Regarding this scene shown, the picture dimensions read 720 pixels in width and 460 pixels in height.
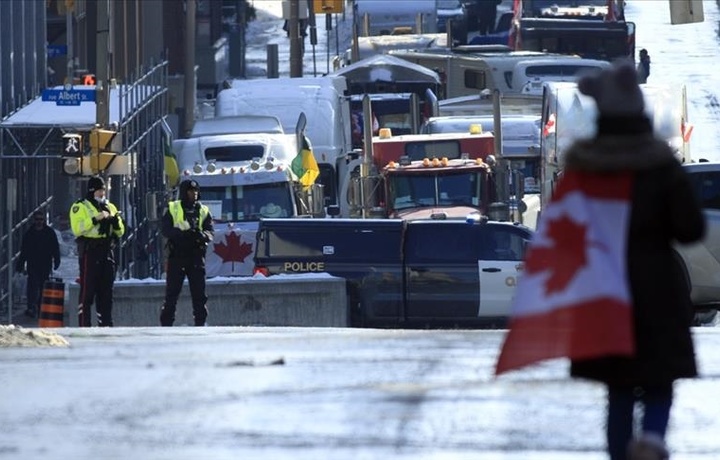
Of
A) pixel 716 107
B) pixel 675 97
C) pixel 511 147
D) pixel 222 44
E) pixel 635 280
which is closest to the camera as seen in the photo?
pixel 635 280

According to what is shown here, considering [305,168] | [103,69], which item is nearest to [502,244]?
[305,168]

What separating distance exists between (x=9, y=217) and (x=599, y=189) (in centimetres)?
2079

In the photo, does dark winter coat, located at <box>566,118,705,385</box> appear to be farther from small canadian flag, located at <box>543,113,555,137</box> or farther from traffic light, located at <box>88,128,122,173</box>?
small canadian flag, located at <box>543,113,555,137</box>

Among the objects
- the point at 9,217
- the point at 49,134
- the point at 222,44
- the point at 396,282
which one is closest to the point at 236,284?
the point at 396,282

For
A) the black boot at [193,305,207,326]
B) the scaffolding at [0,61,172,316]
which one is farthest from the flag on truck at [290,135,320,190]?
the black boot at [193,305,207,326]

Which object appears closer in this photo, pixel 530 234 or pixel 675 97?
pixel 530 234

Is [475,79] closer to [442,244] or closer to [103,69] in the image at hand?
[103,69]

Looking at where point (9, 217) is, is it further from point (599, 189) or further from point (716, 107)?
point (716, 107)

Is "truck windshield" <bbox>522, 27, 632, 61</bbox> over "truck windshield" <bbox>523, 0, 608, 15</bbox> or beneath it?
beneath

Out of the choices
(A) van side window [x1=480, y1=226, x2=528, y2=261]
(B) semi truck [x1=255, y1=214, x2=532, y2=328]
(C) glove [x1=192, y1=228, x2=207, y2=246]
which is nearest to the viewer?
(C) glove [x1=192, y1=228, x2=207, y2=246]

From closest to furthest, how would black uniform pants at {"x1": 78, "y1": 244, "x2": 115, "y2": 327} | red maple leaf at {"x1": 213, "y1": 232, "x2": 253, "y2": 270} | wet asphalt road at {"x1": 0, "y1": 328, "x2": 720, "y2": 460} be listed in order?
1. wet asphalt road at {"x1": 0, "y1": 328, "x2": 720, "y2": 460}
2. black uniform pants at {"x1": 78, "y1": 244, "x2": 115, "y2": 327}
3. red maple leaf at {"x1": 213, "y1": 232, "x2": 253, "y2": 270}

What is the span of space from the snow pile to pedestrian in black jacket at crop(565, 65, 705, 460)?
8.05 metres

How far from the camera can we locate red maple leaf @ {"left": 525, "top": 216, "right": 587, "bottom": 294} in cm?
650

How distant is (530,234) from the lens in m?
21.4
